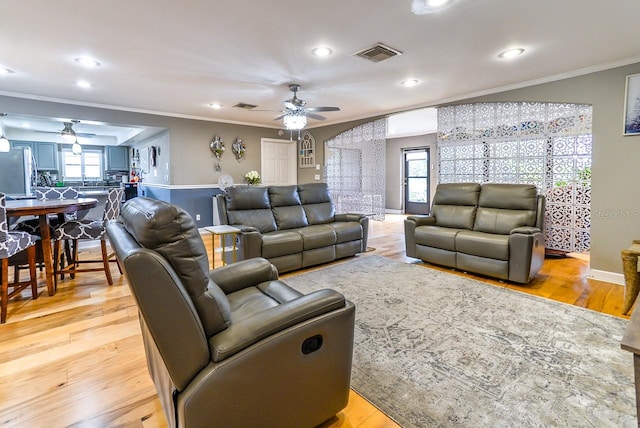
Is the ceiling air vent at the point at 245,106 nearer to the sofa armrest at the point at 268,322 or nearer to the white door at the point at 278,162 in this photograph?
the white door at the point at 278,162

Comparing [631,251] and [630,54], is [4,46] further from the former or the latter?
[630,54]

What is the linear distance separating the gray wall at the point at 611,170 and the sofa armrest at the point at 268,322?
3.78 metres

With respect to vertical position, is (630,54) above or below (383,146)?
above

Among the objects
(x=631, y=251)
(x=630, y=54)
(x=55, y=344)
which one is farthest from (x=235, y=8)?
(x=630, y=54)

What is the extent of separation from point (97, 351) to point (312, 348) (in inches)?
67.3

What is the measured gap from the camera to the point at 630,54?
3.24 metres

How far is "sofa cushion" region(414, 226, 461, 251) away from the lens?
3855 mm

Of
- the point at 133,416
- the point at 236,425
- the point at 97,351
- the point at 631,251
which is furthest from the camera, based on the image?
the point at 631,251

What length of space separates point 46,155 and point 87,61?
7.49m

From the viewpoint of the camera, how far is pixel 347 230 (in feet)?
14.2

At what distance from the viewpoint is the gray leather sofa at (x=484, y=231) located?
3.36m

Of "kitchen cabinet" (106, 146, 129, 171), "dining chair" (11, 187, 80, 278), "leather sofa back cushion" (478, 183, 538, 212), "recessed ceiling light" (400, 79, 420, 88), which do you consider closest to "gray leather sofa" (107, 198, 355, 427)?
"dining chair" (11, 187, 80, 278)

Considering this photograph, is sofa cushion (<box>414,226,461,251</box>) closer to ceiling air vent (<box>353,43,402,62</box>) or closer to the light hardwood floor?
the light hardwood floor

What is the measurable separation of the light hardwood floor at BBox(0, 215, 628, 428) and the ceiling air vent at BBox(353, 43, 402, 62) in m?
2.64
